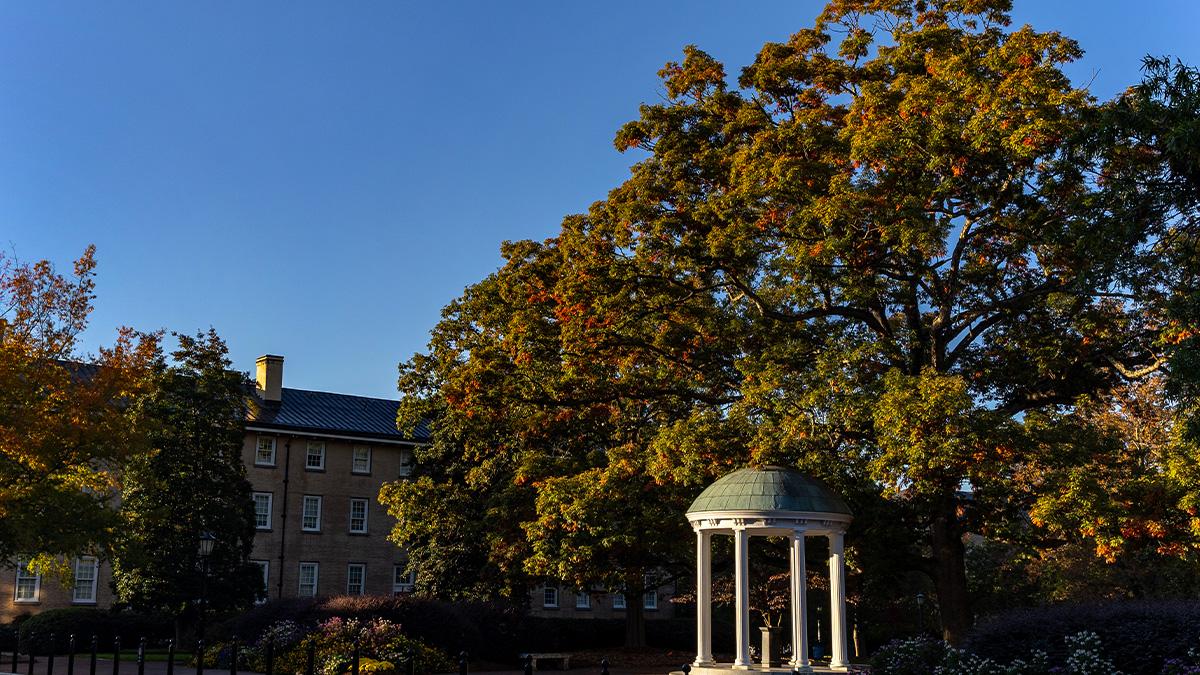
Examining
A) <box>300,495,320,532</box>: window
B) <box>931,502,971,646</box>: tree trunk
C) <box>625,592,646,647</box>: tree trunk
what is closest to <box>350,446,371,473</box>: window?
<box>300,495,320,532</box>: window

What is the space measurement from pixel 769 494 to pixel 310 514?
35923 mm

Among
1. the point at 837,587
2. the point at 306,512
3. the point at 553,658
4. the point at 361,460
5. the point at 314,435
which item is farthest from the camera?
the point at 361,460

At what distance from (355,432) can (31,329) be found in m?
27.6

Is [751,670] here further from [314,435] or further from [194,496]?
[314,435]

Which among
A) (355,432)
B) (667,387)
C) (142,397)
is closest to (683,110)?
(667,387)

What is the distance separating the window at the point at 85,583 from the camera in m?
46.6

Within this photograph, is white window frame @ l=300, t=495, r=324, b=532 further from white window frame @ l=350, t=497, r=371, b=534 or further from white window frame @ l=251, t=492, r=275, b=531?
white window frame @ l=350, t=497, r=371, b=534

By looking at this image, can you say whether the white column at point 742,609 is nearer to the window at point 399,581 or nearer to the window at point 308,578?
the window at point 308,578

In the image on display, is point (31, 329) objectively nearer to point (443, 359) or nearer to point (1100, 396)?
point (443, 359)

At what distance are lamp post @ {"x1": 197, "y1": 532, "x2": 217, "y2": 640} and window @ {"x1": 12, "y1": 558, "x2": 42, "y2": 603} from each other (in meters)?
9.81

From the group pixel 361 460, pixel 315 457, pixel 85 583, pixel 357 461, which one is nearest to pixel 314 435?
pixel 315 457

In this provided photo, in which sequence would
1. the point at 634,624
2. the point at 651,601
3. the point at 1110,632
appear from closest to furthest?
1. the point at 1110,632
2. the point at 634,624
3. the point at 651,601

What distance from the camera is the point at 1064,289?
23.8m

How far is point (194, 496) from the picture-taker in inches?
1622
